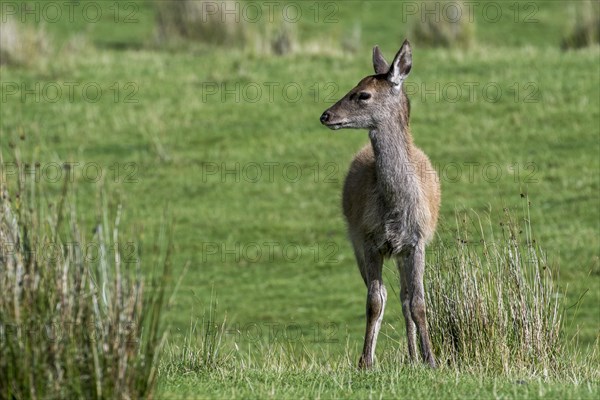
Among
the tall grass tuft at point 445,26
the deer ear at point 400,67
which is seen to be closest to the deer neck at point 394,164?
the deer ear at point 400,67

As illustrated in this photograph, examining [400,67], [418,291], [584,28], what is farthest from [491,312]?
[584,28]

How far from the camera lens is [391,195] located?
10.4 m

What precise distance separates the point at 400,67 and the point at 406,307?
6.84 feet

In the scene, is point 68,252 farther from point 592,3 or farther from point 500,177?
point 592,3

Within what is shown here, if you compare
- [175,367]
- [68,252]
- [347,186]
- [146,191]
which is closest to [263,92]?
[146,191]

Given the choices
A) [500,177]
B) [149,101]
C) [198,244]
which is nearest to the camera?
[198,244]

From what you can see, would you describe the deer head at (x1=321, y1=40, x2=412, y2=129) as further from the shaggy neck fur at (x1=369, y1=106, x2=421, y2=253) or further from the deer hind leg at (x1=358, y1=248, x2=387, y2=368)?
the deer hind leg at (x1=358, y1=248, x2=387, y2=368)

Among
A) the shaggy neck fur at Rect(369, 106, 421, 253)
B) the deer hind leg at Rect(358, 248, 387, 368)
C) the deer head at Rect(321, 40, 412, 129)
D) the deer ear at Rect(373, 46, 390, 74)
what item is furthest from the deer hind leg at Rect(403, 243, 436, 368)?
the deer ear at Rect(373, 46, 390, 74)

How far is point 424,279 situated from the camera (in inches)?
434

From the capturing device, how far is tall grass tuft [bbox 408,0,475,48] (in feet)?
96.7

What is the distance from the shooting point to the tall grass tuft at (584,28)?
1119 inches

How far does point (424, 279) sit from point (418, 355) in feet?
2.52

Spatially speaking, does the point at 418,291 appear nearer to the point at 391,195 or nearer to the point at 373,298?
the point at 373,298

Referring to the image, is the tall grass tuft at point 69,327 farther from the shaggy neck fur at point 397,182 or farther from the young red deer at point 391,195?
the shaggy neck fur at point 397,182
